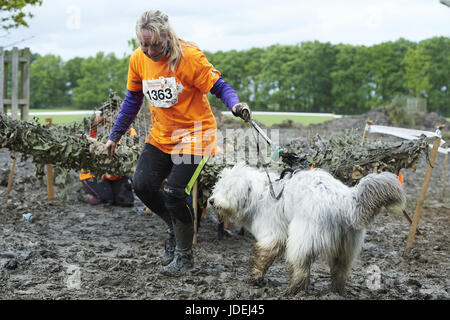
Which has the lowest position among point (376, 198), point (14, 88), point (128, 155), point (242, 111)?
point (376, 198)

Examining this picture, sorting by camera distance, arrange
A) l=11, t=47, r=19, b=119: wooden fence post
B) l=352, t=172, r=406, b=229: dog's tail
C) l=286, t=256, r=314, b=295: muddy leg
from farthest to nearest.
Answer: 1. l=11, t=47, r=19, b=119: wooden fence post
2. l=286, t=256, r=314, b=295: muddy leg
3. l=352, t=172, r=406, b=229: dog's tail

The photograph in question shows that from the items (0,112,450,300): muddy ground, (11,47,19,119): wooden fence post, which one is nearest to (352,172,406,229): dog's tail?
(0,112,450,300): muddy ground

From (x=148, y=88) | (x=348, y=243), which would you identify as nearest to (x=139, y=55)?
(x=148, y=88)

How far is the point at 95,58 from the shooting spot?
4878 cm

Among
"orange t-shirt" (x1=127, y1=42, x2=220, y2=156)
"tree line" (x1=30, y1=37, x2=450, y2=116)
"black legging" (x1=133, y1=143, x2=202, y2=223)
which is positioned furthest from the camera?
"tree line" (x1=30, y1=37, x2=450, y2=116)

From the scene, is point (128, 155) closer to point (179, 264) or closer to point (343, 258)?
point (179, 264)

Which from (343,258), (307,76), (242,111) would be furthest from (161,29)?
(307,76)

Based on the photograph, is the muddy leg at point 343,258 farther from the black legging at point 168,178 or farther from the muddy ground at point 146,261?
the black legging at point 168,178

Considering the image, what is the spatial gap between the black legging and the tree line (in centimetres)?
3816

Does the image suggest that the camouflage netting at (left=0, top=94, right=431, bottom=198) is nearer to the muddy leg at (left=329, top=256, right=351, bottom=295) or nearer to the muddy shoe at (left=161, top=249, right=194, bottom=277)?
the muddy shoe at (left=161, top=249, right=194, bottom=277)

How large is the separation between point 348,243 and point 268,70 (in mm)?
48237

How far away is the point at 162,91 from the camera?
14.1 feet

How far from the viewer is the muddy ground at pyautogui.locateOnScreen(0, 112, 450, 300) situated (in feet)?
14.2

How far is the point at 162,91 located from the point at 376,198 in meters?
1.97
